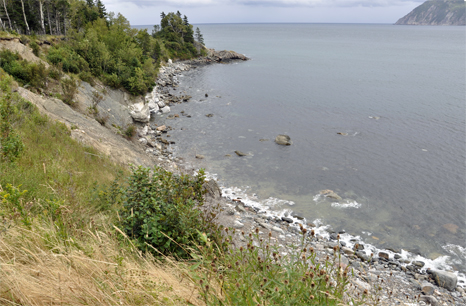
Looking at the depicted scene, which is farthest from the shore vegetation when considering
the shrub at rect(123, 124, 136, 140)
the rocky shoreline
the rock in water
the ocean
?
the rock in water

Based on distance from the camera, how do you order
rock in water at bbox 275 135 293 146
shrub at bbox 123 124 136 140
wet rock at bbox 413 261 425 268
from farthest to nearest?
rock in water at bbox 275 135 293 146 → shrub at bbox 123 124 136 140 → wet rock at bbox 413 261 425 268

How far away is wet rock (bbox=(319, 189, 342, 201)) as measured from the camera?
931 inches

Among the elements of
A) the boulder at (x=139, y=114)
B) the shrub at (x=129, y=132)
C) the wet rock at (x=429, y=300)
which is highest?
the boulder at (x=139, y=114)

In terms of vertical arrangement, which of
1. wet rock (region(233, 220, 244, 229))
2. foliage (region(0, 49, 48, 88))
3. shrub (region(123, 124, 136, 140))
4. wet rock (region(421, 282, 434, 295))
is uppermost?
foliage (region(0, 49, 48, 88))

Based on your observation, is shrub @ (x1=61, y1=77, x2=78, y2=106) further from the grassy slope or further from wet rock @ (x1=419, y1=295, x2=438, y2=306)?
wet rock @ (x1=419, y1=295, x2=438, y2=306)

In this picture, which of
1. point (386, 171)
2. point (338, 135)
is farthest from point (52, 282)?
point (338, 135)

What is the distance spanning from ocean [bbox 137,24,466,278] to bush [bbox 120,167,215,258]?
16183mm

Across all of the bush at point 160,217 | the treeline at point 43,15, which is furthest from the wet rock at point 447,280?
the treeline at point 43,15

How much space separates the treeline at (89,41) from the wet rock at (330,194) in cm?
2808

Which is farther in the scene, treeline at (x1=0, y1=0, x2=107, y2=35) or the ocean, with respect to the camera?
treeline at (x1=0, y1=0, x2=107, y2=35)

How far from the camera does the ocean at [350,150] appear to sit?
21.2 m

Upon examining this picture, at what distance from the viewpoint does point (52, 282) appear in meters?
3.23

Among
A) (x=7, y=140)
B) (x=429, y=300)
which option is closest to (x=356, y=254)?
(x=429, y=300)

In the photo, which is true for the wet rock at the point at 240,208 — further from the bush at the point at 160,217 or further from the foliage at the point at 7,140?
the foliage at the point at 7,140
